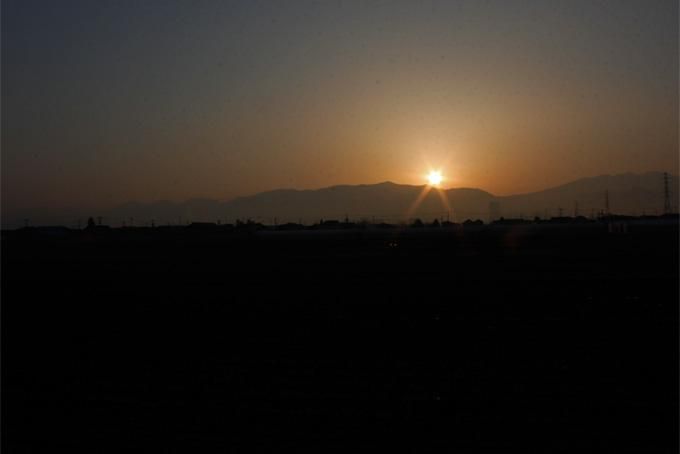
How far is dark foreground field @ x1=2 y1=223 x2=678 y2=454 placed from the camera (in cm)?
1031

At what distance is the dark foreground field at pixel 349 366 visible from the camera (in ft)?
33.8

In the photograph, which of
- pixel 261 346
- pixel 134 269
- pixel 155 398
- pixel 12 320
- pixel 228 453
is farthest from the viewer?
pixel 134 269

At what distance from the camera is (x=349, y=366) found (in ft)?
46.3

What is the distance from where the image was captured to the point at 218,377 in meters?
13.6

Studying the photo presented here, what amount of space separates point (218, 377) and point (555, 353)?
6.27 m

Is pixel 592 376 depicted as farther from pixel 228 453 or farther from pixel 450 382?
pixel 228 453

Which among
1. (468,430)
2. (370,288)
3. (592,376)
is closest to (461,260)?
(370,288)

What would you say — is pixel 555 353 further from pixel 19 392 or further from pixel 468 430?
pixel 19 392

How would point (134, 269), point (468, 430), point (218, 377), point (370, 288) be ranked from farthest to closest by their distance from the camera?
1. point (134, 269)
2. point (370, 288)
3. point (218, 377)
4. point (468, 430)

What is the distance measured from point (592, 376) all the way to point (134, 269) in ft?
95.3

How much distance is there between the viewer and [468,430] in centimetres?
1036

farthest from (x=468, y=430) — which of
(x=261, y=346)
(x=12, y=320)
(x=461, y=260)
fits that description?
(x=461, y=260)

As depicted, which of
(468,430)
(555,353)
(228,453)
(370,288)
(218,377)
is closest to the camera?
(228,453)

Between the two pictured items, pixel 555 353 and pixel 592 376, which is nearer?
pixel 592 376
